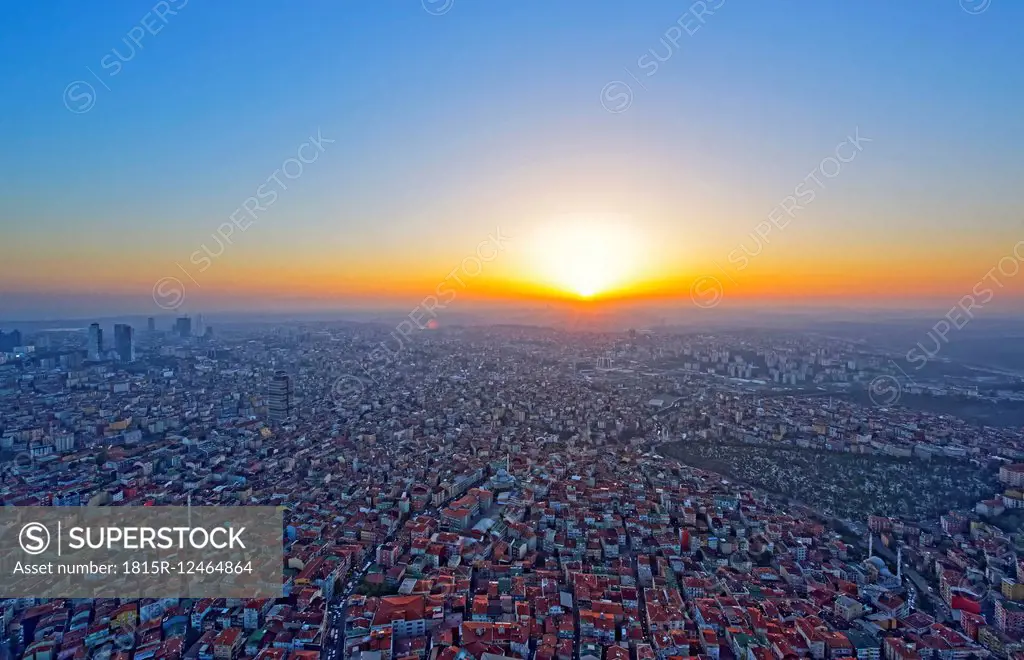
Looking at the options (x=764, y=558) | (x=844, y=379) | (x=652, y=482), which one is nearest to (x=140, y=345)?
(x=652, y=482)

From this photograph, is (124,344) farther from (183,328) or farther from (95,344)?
(183,328)

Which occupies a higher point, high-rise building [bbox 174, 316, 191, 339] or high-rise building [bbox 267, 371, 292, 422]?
high-rise building [bbox 174, 316, 191, 339]

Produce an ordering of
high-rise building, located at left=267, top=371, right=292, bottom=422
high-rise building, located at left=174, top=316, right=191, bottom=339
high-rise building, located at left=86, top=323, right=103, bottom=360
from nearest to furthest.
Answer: high-rise building, located at left=267, top=371, right=292, bottom=422 < high-rise building, located at left=86, top=323, right=103, bottom=360 < high-rise building, located at left=174, top=316, right=191, bottom=339

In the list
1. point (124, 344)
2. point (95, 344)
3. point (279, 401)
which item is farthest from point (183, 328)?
point (279, 401)

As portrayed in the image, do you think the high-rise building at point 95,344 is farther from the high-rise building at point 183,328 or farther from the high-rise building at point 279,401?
the high-rise building at point 279,401

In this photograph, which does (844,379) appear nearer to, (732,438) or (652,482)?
(732,438)

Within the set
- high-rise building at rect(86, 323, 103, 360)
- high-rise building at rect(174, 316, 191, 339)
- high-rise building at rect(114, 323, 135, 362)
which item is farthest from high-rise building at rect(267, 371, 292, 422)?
high-rise building at rect(174, 316, 191, 339)

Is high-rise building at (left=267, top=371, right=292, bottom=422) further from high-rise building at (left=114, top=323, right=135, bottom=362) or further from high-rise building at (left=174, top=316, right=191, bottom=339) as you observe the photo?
high-rise building at (left=174, top=316, right=191, bottom=339)
